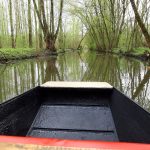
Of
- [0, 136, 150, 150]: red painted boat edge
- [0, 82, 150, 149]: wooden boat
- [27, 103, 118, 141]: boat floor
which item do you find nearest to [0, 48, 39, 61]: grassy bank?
[0, 82, 150, 149]: wooden boat

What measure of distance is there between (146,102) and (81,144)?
13.1ft

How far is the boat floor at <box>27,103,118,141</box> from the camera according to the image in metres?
3.47

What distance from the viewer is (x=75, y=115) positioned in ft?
13.2

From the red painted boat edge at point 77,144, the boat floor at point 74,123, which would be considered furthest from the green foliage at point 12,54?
the red painted boat edge at point 77,144

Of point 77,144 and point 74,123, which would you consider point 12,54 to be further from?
point 77,144

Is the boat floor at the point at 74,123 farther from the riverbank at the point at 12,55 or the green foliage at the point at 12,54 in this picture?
the green foliage at the point at 12,54

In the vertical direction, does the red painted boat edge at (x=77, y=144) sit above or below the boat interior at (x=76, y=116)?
above

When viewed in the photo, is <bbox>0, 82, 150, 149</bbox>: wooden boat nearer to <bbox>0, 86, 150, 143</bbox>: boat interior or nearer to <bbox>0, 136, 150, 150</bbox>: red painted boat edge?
<bbox>0, 86, 150, 143</bbox>: boat interior

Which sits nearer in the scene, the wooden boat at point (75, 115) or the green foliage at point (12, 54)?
the wooden boat at point (75, 115)

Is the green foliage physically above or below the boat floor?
above

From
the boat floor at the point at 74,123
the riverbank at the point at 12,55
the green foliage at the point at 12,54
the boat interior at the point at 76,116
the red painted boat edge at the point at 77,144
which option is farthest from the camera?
the green foliage at the point at 12,54

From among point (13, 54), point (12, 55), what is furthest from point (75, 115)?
point (13, 54)

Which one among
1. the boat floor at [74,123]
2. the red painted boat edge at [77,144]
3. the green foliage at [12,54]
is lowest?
the boat floor at [74,123]

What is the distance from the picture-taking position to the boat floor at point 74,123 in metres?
3.47
